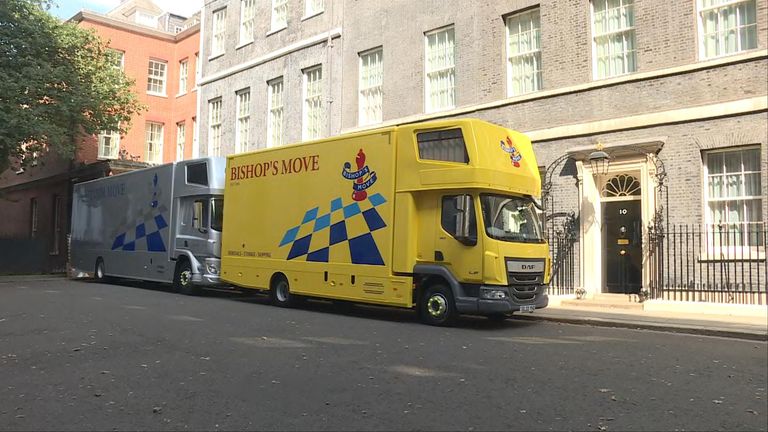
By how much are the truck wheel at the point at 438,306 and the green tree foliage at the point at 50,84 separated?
16.9 metres

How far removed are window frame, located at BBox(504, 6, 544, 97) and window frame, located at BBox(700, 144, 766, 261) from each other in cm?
462

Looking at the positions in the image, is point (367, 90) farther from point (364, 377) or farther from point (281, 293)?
point (364, 377)

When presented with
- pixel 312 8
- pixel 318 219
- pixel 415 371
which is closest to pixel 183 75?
pixel 312 8

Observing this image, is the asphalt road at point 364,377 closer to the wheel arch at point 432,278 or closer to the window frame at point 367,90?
the wheel arch at point 432,278

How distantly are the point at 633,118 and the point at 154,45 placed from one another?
2690 centimetres

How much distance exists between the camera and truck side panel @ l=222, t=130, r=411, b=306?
37.2 feet

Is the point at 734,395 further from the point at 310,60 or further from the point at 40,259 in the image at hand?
the point at 40,259

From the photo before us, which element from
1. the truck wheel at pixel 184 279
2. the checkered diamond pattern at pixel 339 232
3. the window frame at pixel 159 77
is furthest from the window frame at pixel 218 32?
the checkered diamond pattern at pixel 339 232

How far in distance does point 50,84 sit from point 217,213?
11765 mm

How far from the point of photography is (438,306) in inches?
419

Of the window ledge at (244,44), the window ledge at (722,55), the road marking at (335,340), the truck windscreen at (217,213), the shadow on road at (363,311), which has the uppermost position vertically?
the window ledge at (244,44)

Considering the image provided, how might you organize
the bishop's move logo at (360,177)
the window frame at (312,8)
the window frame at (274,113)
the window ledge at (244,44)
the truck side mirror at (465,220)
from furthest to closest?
the window ledge at (244,44) < the window frame at (274,113) < the window frame at (312,8) < the bishop's move logo at (360,177) < the truck side mirror at (465,220)

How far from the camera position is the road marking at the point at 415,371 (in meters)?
6.49

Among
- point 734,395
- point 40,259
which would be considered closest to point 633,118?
point 734,395
